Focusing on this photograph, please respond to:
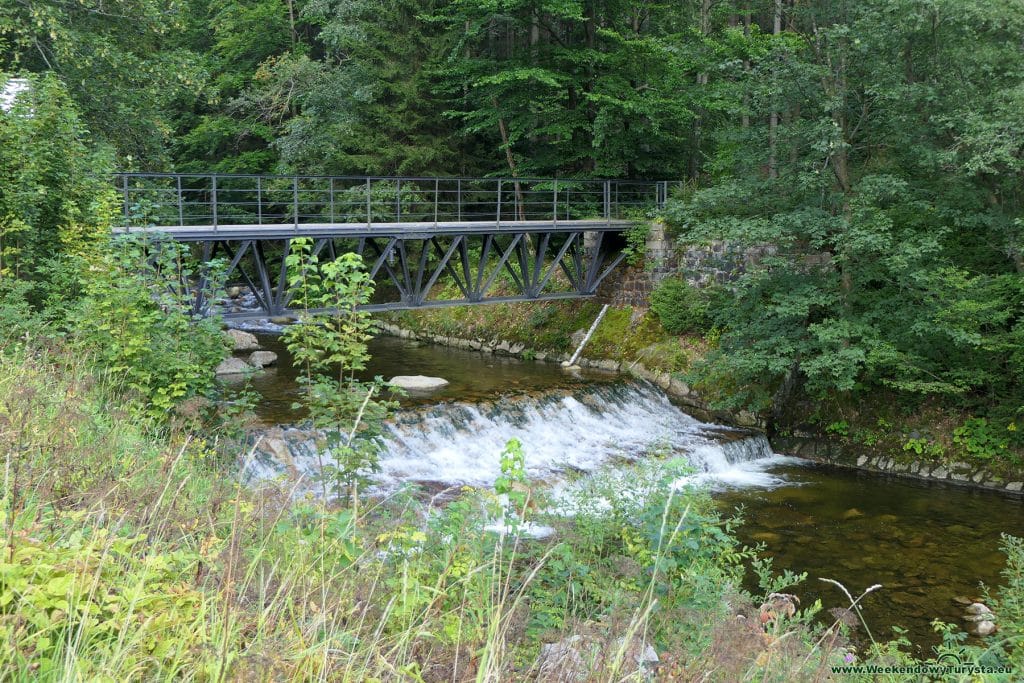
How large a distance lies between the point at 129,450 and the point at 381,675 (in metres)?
3.17

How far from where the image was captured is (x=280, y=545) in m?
3.26

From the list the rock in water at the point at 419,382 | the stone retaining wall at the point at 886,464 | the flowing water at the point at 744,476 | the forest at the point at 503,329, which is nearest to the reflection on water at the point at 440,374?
the flowing water at the point at 744,476

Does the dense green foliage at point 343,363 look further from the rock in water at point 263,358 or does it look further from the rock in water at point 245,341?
the rock in water at point 245,341

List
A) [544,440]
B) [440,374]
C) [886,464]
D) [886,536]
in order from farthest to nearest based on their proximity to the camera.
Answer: [440,374] < [544,440] < [886,464] < [886,536]

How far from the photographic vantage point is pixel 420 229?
16141 millimetres

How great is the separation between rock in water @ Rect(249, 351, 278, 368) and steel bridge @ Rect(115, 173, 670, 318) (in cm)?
202

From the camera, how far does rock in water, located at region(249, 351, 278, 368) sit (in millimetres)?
19250

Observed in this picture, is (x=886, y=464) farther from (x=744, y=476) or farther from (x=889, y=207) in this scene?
(x=889, y=207)

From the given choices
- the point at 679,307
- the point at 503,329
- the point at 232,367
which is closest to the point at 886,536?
the point at 679,307

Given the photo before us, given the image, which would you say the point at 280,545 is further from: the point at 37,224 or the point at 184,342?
the point at 37,224

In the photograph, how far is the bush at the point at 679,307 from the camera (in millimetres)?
18219

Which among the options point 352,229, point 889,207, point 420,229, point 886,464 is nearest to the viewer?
point 886,464

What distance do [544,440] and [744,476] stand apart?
337 centimetres

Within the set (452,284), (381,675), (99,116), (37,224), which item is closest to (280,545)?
(381,675)
